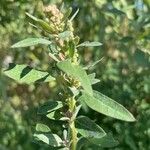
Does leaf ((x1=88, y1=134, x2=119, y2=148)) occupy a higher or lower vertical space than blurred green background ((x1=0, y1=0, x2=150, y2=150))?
higher

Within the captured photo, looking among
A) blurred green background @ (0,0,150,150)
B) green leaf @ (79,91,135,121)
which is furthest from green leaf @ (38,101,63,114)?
blurred green background @ (0,0,150,150)

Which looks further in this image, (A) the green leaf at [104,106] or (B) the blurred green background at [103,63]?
(B) the blurred green background at [103,63]

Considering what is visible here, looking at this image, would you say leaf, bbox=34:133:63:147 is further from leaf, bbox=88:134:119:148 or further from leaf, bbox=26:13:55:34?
leaf, bbox=26:13:55:34

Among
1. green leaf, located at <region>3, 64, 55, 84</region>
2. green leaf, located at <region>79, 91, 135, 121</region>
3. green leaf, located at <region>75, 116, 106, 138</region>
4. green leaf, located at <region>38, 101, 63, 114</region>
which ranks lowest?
green leaf, located at <region>75, 116, 106, 138</region>

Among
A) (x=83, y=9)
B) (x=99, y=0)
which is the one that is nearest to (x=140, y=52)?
(x=99, y=0)

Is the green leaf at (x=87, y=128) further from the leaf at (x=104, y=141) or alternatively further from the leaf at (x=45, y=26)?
the leaf at (x=45, y=26)

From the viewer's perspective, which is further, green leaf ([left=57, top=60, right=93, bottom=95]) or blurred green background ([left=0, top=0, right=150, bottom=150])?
blurred green background ([left=0, top=0, right=150, bottom=150])

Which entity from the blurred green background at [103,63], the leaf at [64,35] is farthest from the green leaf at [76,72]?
the blurred green background at [103,63]
